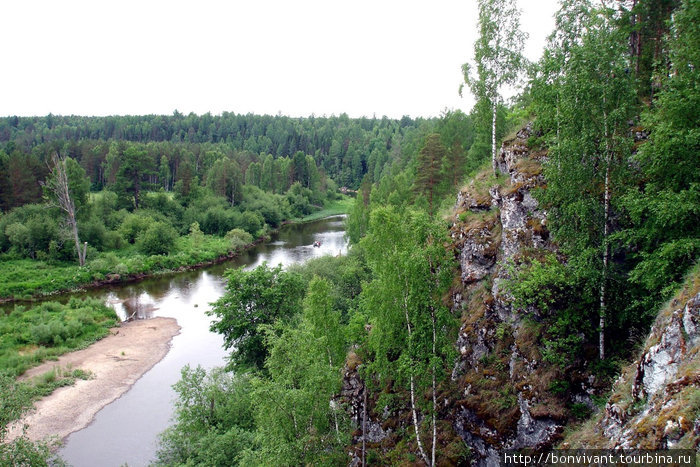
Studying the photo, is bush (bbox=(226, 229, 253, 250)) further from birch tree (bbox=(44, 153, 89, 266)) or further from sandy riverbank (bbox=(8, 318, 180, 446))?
sandy riverbank (bbox=(8, 318, 180, 446))

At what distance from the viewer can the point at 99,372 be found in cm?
3005

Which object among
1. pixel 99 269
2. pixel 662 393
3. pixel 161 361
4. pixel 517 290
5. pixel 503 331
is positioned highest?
pixel 517 290

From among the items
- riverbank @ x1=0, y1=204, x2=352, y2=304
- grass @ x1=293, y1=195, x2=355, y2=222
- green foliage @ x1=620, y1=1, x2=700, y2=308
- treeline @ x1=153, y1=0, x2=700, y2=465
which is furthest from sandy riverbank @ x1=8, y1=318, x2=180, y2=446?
grass @ x1=293, y1=195, x2=355, y2=222

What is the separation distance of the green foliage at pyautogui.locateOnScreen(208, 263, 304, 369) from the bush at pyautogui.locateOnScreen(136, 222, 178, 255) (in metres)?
36.8

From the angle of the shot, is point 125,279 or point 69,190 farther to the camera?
point 69,190

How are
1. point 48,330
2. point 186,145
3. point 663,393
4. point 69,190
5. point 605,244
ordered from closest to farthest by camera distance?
point 663,393 < point 605,244 < point 48,330 < point 69,190 < point 186,145

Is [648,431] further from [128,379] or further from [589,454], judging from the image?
[128,379]

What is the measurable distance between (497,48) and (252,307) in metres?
19.7

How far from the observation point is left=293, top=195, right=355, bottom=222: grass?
96.4 metres

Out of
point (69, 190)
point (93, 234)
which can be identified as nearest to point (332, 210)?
point (93, 234)

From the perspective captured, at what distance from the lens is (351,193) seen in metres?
133

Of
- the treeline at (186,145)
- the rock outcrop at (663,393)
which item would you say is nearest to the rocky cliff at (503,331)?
the rock outcrop at (663,393)

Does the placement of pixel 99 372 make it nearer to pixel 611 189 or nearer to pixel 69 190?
pixel 611 189

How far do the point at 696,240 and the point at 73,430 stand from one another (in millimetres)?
29211
